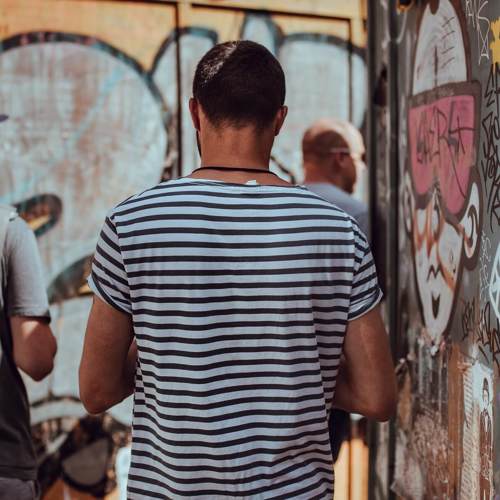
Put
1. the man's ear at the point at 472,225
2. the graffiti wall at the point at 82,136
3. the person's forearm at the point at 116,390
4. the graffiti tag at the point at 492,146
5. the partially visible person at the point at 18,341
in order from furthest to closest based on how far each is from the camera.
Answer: the graffiti wall at the point at 82,136, the partially visible person at the point at 18,341, the man's ear at the point at 472,225, the graffiti tag at the point at 492,146, the person's forearm at the point at 116,390

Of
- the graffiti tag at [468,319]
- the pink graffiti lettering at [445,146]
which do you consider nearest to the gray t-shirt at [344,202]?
the pink graffiti lettering at [445,146]

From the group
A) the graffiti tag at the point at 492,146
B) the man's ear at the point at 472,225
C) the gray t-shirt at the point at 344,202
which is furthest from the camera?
the gray t-shirt at the point at 344,202

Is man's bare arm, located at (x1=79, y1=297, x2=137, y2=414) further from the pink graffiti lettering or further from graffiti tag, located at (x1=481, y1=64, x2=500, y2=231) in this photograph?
the pink graffiti lettering

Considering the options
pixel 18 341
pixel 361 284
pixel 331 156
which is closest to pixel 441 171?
pixel 361 284

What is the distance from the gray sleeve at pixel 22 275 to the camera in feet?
7.91

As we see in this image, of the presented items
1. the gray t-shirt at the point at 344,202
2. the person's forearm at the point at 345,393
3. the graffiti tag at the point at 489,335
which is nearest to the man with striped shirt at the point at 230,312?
the person's forearm at the point at 345,393

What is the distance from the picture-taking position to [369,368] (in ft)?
5.95

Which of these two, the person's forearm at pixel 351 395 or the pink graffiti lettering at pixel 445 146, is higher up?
the pink graffiti lettering at pixel 445 146

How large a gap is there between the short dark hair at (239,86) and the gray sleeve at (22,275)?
87 centimetres

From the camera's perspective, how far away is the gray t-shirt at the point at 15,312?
2.40 meters

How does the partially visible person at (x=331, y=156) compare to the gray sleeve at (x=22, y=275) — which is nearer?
the gray sleeve at (x=22, y=275)

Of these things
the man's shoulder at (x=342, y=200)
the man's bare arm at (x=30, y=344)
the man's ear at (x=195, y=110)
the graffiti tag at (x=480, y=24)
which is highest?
the graffiti tag at (x=480, y=24)

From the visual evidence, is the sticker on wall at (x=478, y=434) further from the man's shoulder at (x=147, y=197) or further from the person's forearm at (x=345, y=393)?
the man's shoulder at (x=147, y=197)

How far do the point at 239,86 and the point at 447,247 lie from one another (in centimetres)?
108
